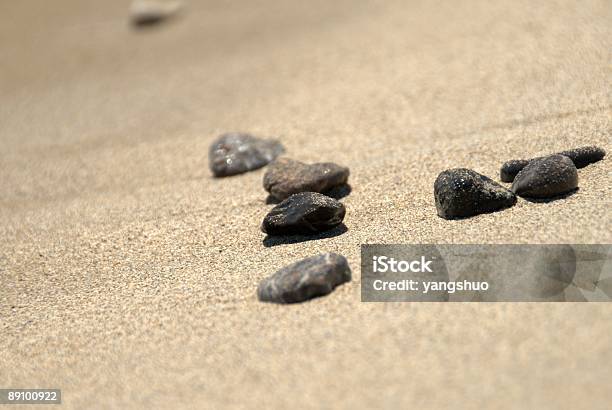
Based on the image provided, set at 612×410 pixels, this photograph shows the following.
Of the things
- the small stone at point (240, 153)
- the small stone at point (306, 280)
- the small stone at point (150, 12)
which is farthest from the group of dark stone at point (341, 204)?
the small stone at point (150, 12)

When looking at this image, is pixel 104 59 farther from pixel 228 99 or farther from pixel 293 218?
pixel 293 218

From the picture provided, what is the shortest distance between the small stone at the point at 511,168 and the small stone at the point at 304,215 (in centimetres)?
65

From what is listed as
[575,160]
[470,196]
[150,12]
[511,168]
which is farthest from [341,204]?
[150,12]

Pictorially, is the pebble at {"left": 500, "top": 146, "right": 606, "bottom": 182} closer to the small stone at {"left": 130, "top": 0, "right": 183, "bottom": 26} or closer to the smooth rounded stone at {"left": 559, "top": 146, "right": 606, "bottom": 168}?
the smooth rounded stone at {"left": 559, "top": 146, "right": 606, "bottom": 168}

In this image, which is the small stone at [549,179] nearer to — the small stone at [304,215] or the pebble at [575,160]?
the pebble at [575,160]

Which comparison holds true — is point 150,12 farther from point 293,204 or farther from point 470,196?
point 470,196

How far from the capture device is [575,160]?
280 cm

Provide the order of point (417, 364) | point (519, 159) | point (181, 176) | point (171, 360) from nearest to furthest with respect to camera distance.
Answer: point (417, 364) → point (171, 360) → point (519, 159) → point (181, 176)

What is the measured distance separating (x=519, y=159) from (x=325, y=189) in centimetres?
81

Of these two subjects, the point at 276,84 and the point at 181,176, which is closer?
the point at 181,176

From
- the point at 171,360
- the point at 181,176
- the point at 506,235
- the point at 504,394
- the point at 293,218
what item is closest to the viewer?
the point at 504,394

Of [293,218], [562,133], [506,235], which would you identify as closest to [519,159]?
[562,133]

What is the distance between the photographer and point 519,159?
294 cm

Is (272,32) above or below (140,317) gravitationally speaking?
above
